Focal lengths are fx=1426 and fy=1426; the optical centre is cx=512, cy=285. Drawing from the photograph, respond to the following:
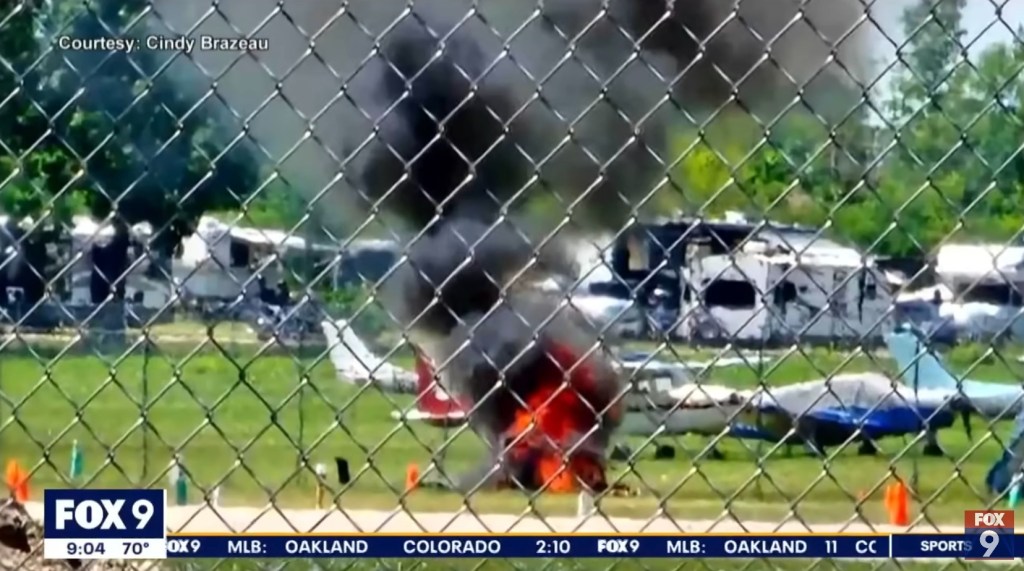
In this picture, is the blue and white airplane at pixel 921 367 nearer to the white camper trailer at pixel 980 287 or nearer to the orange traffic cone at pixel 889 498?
the white camper trailer at pixel 980 287

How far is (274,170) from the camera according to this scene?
2826 mm

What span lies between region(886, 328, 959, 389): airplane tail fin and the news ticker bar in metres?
0.33

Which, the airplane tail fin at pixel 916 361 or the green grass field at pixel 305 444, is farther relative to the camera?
the airplane tail fin at pixel 916 361

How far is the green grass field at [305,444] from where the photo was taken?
2.87 metres

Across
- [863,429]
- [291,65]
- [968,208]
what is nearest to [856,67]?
[968,208]

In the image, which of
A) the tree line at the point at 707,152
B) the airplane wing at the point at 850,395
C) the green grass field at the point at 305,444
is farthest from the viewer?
the airplane wing at the point at 850,395
